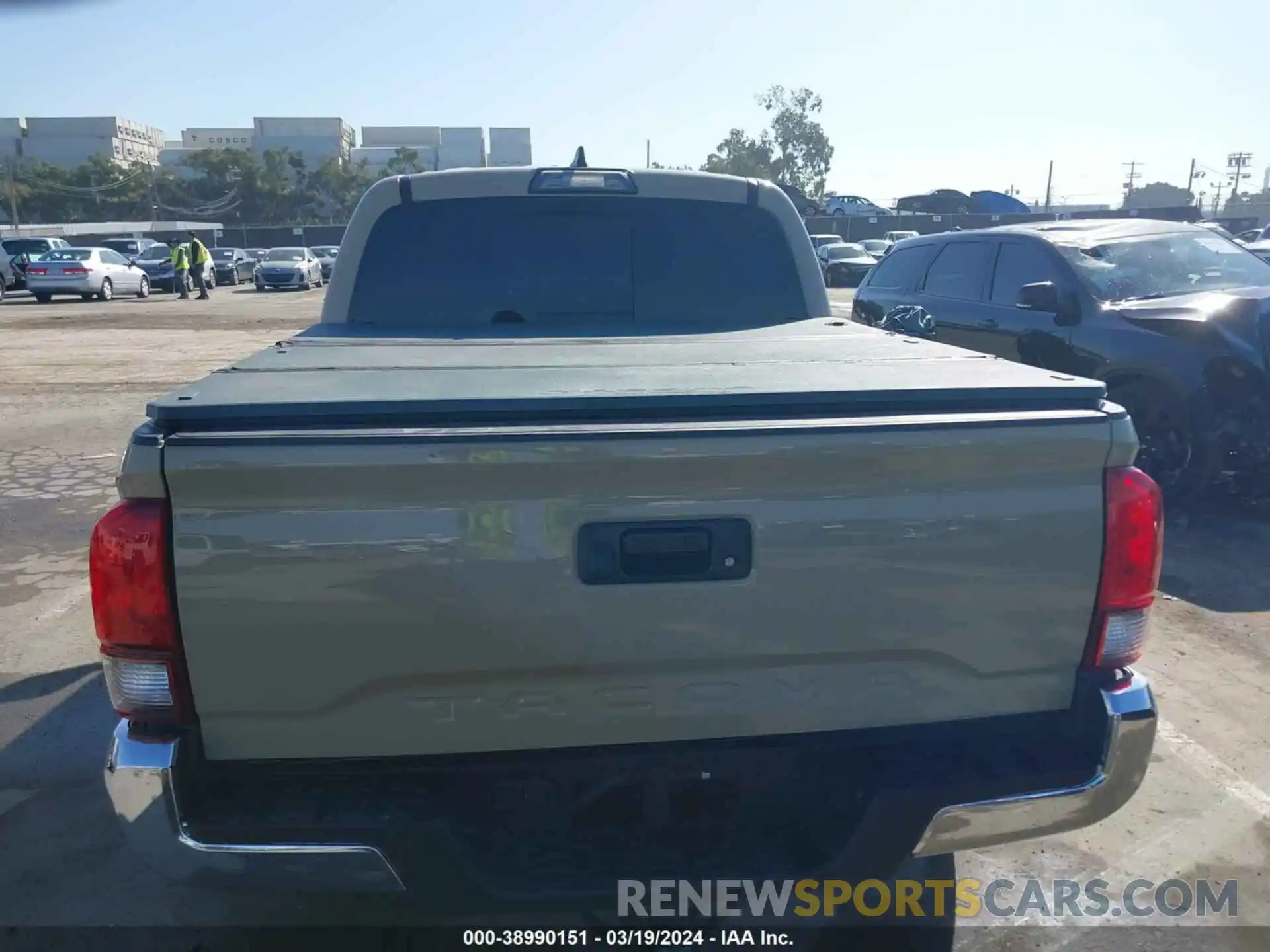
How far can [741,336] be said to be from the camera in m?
3.62

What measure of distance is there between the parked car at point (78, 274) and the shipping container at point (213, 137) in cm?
8695

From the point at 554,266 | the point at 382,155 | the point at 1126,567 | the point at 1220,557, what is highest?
the point at 382,155

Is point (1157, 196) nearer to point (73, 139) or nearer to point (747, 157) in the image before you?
point (747, 157)

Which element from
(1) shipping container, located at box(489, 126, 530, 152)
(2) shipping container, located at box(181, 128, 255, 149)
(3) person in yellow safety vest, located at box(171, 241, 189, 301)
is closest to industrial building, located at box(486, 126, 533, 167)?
(1) shipping container, located at box(489, 126, 530, 152)

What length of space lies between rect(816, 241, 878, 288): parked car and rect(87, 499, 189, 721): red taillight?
29733 millimetres

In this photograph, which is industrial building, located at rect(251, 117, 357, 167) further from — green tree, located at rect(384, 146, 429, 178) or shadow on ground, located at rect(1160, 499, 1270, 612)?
shadow on ground, located at rect(1160, 499, 1270, 612)

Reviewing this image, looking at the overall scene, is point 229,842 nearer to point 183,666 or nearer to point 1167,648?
point 183,666

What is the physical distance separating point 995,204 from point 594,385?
5146 centimetres

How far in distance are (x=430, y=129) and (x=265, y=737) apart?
374 feet

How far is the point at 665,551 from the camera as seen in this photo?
1.99 meters

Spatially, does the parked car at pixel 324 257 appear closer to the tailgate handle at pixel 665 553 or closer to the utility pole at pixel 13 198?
the utility pole at pixel 13 198

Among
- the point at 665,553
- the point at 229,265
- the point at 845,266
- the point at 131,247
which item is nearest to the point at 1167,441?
the point at 665,553

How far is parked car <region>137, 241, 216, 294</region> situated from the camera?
33062 mm

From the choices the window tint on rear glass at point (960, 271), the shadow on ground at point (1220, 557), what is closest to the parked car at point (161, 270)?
the window tint on rear glass at point (960, 271)
